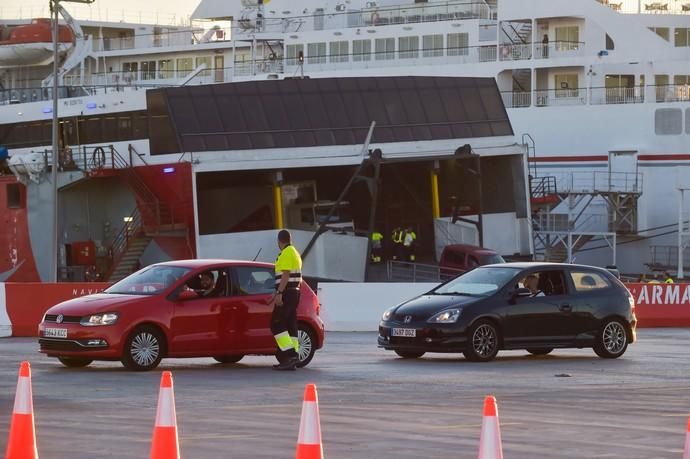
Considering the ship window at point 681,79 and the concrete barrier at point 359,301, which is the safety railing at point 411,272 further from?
the ship window at point 681,79

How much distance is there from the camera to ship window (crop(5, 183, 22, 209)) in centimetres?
4928

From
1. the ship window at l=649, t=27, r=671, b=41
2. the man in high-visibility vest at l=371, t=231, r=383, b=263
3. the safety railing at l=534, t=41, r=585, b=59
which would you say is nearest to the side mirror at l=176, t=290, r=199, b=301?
the man in high-visibility vest at l=371, t=231, r=383, b=263

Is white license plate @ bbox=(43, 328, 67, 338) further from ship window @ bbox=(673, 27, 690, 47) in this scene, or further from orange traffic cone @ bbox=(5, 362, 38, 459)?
ship window @ bbox=(673, 27, 690, 47)

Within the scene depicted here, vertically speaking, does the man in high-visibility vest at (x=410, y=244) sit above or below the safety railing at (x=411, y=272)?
above

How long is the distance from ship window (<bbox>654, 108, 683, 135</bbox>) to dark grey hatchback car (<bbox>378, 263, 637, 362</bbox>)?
35690 millimetres

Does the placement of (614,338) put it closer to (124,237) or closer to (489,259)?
(489,259)

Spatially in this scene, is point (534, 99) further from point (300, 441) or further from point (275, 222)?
point (300, 441)

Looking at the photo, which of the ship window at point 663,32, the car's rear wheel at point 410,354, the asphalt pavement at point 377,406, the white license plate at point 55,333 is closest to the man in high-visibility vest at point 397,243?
the ship window at point 663,32

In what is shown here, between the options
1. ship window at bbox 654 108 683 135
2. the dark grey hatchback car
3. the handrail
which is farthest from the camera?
ship window at bbox 654 108 683 135

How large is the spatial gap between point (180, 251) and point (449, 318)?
26.1 m

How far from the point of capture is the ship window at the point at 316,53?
213 ft

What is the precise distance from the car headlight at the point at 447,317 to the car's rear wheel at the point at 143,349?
12.7 ft

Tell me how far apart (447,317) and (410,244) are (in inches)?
1027

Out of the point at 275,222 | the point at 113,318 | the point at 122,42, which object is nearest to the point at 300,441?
the point at 113,318
